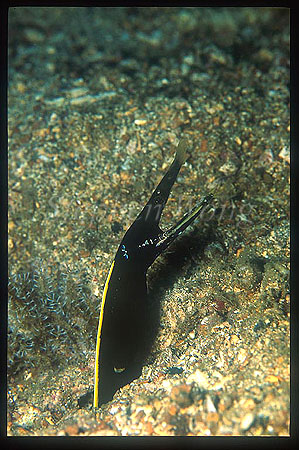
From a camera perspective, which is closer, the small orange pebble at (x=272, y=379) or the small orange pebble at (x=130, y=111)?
the small orange pebble at (x=272, y=379)

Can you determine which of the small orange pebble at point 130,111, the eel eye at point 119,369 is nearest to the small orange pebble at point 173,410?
the eel eye at point 119,369

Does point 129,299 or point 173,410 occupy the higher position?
point 129,299

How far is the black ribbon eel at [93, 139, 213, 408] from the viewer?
2.22 meters

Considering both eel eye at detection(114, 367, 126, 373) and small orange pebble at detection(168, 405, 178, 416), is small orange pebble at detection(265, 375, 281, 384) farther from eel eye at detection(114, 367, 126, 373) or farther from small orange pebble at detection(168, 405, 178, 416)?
eel eye at detection(114, 367, 126, 373)

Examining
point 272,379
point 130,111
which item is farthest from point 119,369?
point 130,111

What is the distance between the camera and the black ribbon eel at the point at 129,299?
2.22m

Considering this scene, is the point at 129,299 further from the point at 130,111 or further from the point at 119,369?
the point at 130,111

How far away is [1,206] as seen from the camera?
3406mm

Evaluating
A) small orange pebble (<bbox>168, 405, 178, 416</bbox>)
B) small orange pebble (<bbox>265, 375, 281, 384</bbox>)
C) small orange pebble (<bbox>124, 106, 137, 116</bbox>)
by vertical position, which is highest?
small orange pebble (<bbox>124, 106, 137, 116</bbox>)

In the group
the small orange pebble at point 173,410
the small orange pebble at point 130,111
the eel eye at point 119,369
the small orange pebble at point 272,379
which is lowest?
the eel eye at point 119,369

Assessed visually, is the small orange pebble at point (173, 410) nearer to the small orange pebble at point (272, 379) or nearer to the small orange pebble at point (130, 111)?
the small orange pebble at point (272, 379)

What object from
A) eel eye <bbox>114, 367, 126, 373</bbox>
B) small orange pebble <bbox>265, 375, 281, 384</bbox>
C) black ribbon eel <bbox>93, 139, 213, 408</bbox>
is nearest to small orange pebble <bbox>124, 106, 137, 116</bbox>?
black ribbon eel <bbox>93, 139, 213, 408</bbox>

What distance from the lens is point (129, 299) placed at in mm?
2332

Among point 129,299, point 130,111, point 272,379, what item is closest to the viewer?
point 272,379
